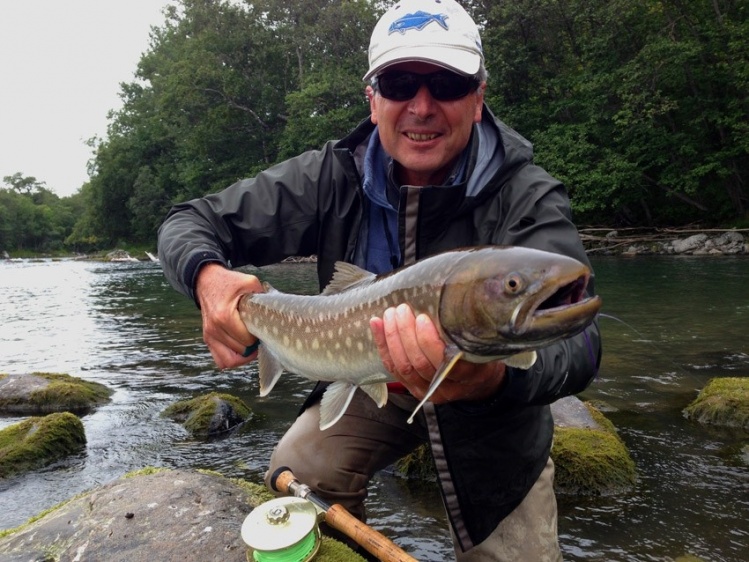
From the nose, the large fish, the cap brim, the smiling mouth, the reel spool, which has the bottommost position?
the reel spool

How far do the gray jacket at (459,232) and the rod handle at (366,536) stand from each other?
341 millimetres

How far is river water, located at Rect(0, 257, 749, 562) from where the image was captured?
14.8 feet

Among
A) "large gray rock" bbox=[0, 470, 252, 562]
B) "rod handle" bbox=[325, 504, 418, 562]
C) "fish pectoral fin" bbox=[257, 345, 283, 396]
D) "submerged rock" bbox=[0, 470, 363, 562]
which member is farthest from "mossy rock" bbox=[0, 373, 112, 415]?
"rod handle" bbox=[325, 504, 418, 562]

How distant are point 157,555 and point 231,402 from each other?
4601mm

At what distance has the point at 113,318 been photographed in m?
16.5

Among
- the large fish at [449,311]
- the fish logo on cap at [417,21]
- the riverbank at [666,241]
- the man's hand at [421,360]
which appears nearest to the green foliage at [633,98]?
the riverbank at [666,241]

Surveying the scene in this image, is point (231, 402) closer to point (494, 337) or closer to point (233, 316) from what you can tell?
point (233, 316)

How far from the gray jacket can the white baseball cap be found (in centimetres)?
44

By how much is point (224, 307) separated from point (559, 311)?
186cm

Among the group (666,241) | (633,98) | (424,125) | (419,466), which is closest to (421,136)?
(424,125)

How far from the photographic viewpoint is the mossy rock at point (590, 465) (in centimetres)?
511

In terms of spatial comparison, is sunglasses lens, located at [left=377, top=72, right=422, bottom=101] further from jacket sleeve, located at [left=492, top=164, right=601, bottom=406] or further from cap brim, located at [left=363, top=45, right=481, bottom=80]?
jacket sleeve, located at [left=492, top=164, right=601, bottom=406]

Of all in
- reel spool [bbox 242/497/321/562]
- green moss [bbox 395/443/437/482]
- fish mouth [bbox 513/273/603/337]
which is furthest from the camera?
green moss [bbox 395/443/437/482]

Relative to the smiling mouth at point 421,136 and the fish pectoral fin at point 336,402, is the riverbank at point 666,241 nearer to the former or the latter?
the smiling mouth at point 421,136
